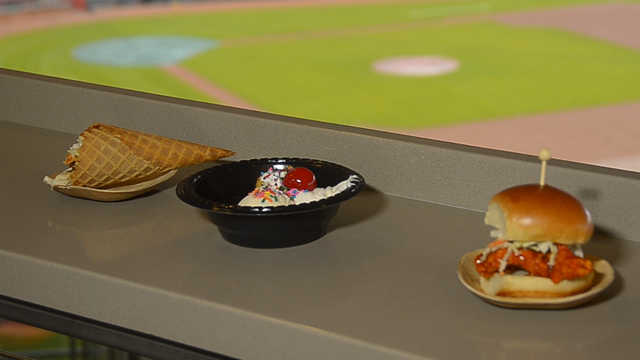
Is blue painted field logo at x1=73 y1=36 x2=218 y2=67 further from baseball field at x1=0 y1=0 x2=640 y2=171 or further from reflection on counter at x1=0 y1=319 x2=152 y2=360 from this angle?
reflection on counter at x1=0 y1=319 x2=152 y2=360

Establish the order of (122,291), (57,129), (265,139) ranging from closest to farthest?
(122,291) → (265,139) → (57,129)

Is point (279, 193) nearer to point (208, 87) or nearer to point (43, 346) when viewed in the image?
point (43, 346)

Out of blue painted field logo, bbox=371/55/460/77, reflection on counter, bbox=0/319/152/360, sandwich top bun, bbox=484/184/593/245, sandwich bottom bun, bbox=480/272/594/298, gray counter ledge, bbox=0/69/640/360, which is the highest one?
sandwich top bun, bbox=484/184/593/245

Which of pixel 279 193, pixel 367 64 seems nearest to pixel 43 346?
pixel 279 193

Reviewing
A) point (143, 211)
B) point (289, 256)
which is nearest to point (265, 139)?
point (143, 211)

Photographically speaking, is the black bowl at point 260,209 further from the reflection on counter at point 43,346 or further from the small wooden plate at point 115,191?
the reflection on counter at point 43,346

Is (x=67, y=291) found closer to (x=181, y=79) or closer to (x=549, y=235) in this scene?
(x=549, y=235)

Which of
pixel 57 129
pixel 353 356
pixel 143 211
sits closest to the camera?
pixel 353 356

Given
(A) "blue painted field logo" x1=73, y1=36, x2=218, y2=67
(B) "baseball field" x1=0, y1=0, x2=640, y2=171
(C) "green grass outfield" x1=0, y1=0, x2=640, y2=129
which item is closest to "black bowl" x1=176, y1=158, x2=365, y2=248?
(B) "baseball field" x1=0, y1=0, x2=640, y2=171
